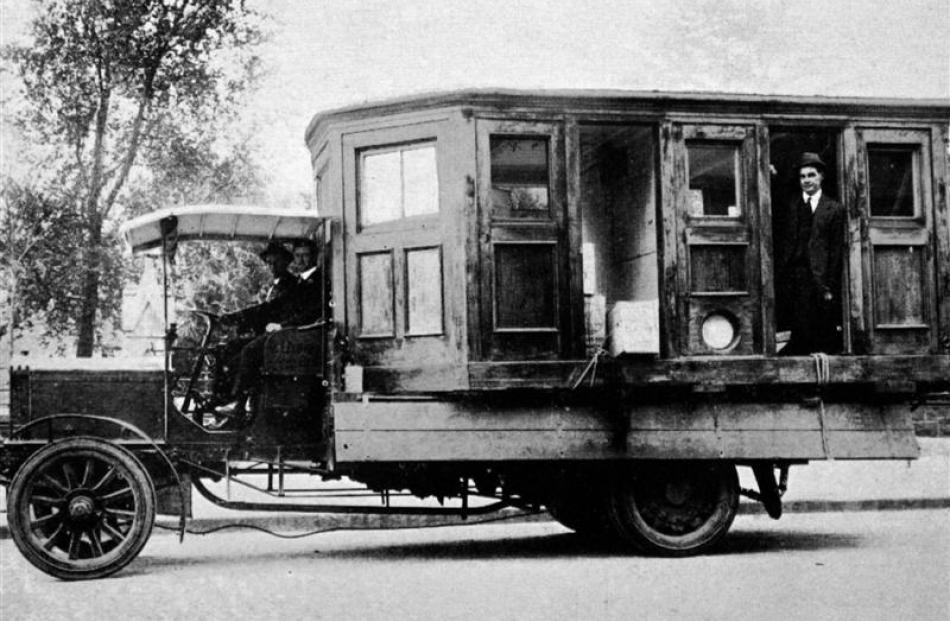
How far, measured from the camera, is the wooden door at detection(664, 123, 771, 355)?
8.83 metres

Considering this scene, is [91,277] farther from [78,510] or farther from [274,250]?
[78,510]

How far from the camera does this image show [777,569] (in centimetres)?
799

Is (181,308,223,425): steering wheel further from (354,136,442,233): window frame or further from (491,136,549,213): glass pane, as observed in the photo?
(491,136,549,213): glass pane

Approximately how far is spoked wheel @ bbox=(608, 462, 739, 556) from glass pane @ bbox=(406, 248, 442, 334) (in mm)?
1909

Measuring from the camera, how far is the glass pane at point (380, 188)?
880 cm

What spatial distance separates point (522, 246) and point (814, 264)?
92.2 inches

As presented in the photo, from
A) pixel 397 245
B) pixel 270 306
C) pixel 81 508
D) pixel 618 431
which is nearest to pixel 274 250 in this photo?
pixel 270 306

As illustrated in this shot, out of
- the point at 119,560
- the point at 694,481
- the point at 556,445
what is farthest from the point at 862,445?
the point at 119,560

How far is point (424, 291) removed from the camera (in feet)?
28.3

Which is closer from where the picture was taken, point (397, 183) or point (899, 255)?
point (397, 183)

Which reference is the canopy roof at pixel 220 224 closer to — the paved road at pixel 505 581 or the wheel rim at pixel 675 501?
the paved road at pixel 505 581

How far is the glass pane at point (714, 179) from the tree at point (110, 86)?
464 inches

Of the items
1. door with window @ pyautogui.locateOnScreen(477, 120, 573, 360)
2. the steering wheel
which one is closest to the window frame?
door with window @ pyautogui.locateOnScreen(477, 120, 573, 360)

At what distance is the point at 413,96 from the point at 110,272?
12.5 metres
